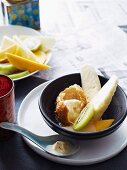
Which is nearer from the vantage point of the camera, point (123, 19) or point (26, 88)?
point (26, 88)

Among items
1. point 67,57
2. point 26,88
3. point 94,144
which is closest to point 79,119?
point 94,144

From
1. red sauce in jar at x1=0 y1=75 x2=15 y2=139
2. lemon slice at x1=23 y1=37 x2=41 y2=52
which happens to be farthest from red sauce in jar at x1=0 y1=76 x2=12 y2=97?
lemon slice at x1=23 y1=37 x2=41 y2=52

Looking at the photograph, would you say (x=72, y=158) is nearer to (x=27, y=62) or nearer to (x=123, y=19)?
(x=27, y=62)

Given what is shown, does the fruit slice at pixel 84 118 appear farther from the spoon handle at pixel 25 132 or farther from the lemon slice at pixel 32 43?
the lemon slice at pixel 32 43

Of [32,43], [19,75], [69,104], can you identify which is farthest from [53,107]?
[32,43]

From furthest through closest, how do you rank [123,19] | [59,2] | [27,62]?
[59,2] → [123,19] → [27,62]

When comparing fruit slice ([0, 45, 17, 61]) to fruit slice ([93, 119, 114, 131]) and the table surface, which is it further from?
fruit slice ([93, 119, 114, 131])
